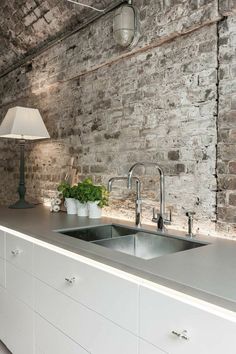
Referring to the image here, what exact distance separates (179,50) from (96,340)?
1725mm

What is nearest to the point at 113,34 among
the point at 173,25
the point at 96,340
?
the point at 173,25

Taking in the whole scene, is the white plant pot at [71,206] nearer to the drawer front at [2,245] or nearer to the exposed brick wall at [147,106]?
the exposed brick wall at [147,106]

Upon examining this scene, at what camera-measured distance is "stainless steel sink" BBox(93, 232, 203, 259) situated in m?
1.90

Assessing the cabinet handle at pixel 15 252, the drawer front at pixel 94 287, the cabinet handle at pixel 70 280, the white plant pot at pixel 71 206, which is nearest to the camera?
the drawer front at pixel 94 287

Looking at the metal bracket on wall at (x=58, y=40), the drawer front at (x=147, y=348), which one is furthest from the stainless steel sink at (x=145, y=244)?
the metal bracket on wall at (x=58, y=40)

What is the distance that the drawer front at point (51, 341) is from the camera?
1.61m

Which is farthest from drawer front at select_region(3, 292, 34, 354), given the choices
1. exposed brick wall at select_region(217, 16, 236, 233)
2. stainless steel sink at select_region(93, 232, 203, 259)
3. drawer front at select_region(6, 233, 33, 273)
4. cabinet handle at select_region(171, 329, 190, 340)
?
exposed brick wall at select_region(217, 16, 236, 233)

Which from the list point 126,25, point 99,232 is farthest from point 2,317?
point 126,25

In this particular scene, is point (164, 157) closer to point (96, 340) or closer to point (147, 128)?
point (147, 128)

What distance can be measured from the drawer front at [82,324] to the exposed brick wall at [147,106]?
85cm

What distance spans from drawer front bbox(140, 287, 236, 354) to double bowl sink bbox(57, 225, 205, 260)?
636 mm

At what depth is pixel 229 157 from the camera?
1.81 m

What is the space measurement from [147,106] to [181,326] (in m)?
1.57

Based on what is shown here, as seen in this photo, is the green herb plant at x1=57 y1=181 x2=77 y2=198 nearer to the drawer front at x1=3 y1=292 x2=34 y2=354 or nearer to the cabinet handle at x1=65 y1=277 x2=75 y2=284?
the drawer front at x1=3 y1=292 x2=34 y2=354
